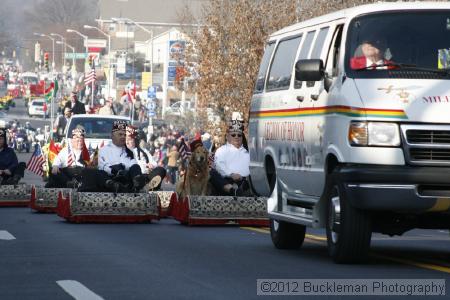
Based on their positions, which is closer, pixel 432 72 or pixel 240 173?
pixel 432 72

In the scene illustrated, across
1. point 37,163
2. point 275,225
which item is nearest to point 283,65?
point 275,225

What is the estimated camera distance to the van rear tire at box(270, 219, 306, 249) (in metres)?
16.7

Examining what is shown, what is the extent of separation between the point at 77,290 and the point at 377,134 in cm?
324

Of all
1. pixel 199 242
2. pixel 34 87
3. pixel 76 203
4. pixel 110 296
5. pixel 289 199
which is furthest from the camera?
pixel 34 87

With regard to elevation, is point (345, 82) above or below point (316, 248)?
above

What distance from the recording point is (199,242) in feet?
58.1

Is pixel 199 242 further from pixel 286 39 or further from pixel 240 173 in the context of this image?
pixel 240 173

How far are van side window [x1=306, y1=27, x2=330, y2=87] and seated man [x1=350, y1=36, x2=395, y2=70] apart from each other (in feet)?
3.08

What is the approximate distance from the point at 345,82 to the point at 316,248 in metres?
3.52

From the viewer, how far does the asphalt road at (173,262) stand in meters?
11.8

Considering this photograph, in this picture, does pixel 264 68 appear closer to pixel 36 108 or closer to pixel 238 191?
pixel 238 191

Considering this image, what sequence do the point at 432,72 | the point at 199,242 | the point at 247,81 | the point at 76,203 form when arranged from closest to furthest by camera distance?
the point at 432,72 → the point at 199,242 → the point at 76,203 → the point at 247,81

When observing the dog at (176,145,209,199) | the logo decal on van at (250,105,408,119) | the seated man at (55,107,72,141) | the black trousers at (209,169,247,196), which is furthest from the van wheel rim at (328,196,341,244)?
the seated man at (55,107,72,141)

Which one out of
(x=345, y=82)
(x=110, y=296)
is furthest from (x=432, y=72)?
(x=110, y=296)
